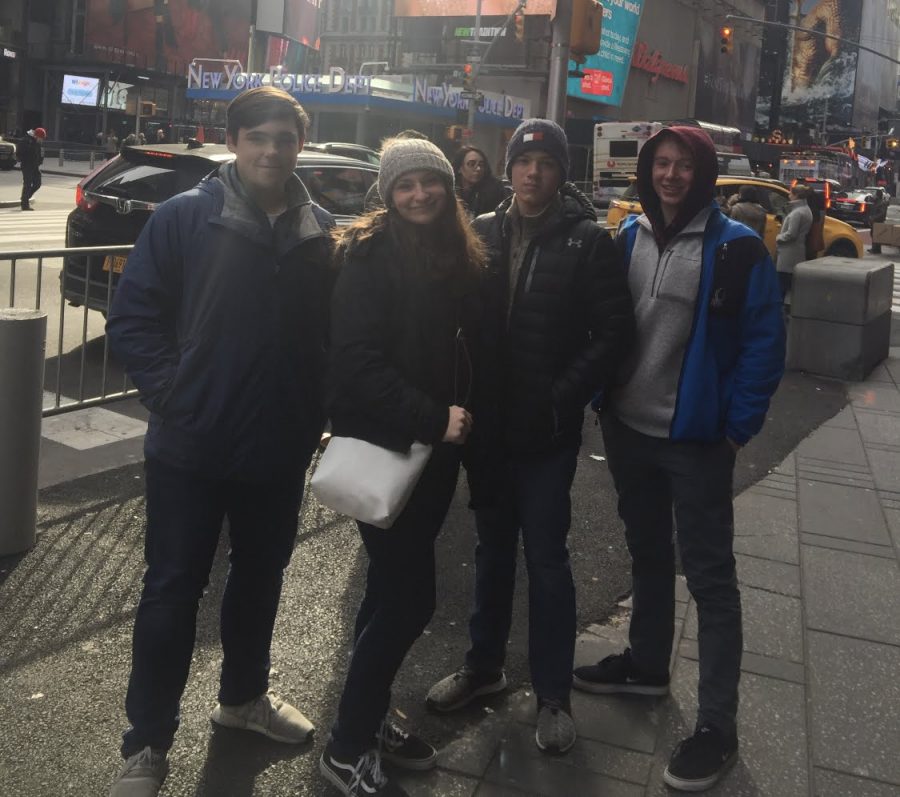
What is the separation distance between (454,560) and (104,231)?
536 cm

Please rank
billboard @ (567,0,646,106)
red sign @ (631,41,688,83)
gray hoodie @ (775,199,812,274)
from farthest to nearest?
red sign @ (631,41,688,83) → billboard @ (567,0,646,106) → gray hoodie @ (775,199,812,274)

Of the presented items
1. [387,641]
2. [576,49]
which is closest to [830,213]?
[576,49]

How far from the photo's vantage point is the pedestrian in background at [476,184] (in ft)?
25.6

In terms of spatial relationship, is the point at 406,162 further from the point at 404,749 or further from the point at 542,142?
the point at 404,749

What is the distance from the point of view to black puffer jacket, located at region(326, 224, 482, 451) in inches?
114

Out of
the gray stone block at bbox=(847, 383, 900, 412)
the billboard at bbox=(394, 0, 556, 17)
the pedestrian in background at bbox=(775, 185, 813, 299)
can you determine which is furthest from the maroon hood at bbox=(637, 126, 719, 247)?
the billboard at bbox=(394, 0, 556, 17)

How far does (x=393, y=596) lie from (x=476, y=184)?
205 inches

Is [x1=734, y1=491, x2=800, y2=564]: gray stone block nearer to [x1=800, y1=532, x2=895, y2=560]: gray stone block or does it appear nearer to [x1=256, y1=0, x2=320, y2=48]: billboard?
[x1=800, y1=532, x2=895, y2=560]: gray stone block

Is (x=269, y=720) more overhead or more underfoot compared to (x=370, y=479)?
more underfoot

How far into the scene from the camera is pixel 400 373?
2.96 metres

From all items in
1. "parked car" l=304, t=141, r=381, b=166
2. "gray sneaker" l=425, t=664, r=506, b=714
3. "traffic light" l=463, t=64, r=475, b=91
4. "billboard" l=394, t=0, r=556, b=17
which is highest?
"billboard" l=394, t=0, r=556, b=17

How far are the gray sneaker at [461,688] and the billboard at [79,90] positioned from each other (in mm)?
58969

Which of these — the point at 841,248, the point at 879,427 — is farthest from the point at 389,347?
the point at 841,248

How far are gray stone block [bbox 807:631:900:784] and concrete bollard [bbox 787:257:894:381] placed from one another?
6.62 metres
